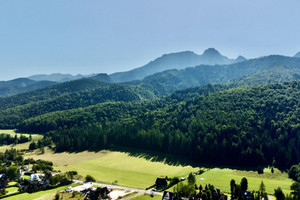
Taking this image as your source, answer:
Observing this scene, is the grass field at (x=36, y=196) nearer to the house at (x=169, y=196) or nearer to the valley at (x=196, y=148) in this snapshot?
the valley at (x=196, y=148)

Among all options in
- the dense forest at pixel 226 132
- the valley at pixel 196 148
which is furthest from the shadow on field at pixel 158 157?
the dense forest at pixel 226 132

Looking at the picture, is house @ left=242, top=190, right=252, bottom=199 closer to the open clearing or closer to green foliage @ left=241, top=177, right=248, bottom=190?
green foliage @ left=241, top=177, right=248, bottom=190

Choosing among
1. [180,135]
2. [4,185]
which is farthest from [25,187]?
[180,135]

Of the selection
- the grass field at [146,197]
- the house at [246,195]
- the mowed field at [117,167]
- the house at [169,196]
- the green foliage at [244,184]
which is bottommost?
the mowed field at [117,167]

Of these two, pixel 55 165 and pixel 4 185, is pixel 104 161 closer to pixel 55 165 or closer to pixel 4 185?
pixel 55 165

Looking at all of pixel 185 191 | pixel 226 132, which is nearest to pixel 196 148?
pixel 226 132

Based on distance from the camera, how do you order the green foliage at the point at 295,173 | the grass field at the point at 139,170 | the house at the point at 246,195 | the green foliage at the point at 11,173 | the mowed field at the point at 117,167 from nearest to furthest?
the house at the point at 246,195, the grass field at the point at 139,170, the green foliage at the point at 295,173, the green foliage at the point at 11,173, the mowed field at the point at 117,167

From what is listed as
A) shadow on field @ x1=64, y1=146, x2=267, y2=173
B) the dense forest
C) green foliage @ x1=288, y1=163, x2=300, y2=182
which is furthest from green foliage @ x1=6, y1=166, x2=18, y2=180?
green foliage @ x1=288, y1=163, x2=300, y2=182
